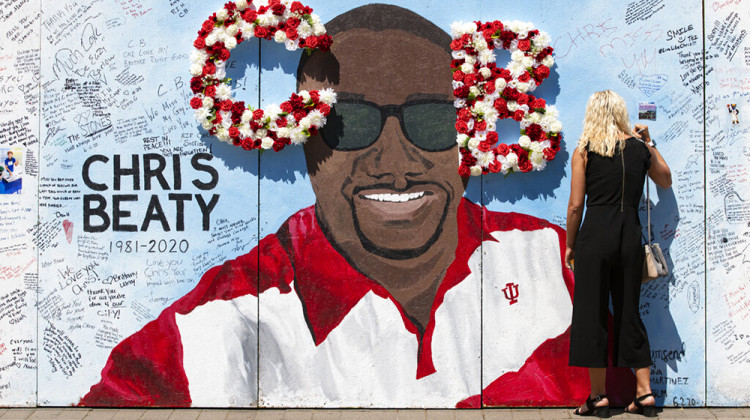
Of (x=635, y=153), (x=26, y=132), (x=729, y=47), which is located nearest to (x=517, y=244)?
(x=635, y=153)

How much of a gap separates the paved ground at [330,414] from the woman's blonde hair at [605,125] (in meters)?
1.79

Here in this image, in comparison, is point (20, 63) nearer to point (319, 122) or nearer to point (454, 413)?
point (319, 122)

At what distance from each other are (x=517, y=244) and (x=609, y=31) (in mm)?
1577

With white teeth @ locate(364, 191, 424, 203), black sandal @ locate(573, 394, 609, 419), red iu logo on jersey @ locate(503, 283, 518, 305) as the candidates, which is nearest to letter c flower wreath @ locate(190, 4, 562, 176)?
white teeth @ locate(364, 191, 424, 203)

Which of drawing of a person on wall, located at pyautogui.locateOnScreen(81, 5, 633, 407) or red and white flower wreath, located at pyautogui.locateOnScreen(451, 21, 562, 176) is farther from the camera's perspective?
drawing of a person on wall, located at pyautogui.locateOnScreen(81, 5, 633, 407)

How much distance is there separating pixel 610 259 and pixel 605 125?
849mm

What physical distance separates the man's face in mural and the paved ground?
1.09m

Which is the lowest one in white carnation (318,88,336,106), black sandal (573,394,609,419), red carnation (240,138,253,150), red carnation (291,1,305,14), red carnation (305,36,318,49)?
black sandal (573,394,609,419)

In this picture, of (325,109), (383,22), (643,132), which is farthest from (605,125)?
(325,109)

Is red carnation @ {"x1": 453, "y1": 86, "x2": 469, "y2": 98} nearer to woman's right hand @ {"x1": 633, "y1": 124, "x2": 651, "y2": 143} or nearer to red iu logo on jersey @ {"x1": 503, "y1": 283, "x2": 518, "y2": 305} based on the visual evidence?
woman's right hand @ {"x1": 633, "y1": 124, "x2": 651, "y2": 143}

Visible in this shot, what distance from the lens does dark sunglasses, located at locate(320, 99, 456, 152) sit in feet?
17.8

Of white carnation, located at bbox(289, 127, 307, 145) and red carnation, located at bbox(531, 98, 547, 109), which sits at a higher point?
red carnation, located at bbox(531, 98, 547, 109)

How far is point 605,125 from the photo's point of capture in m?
5.03

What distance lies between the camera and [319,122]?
535 centimetres
